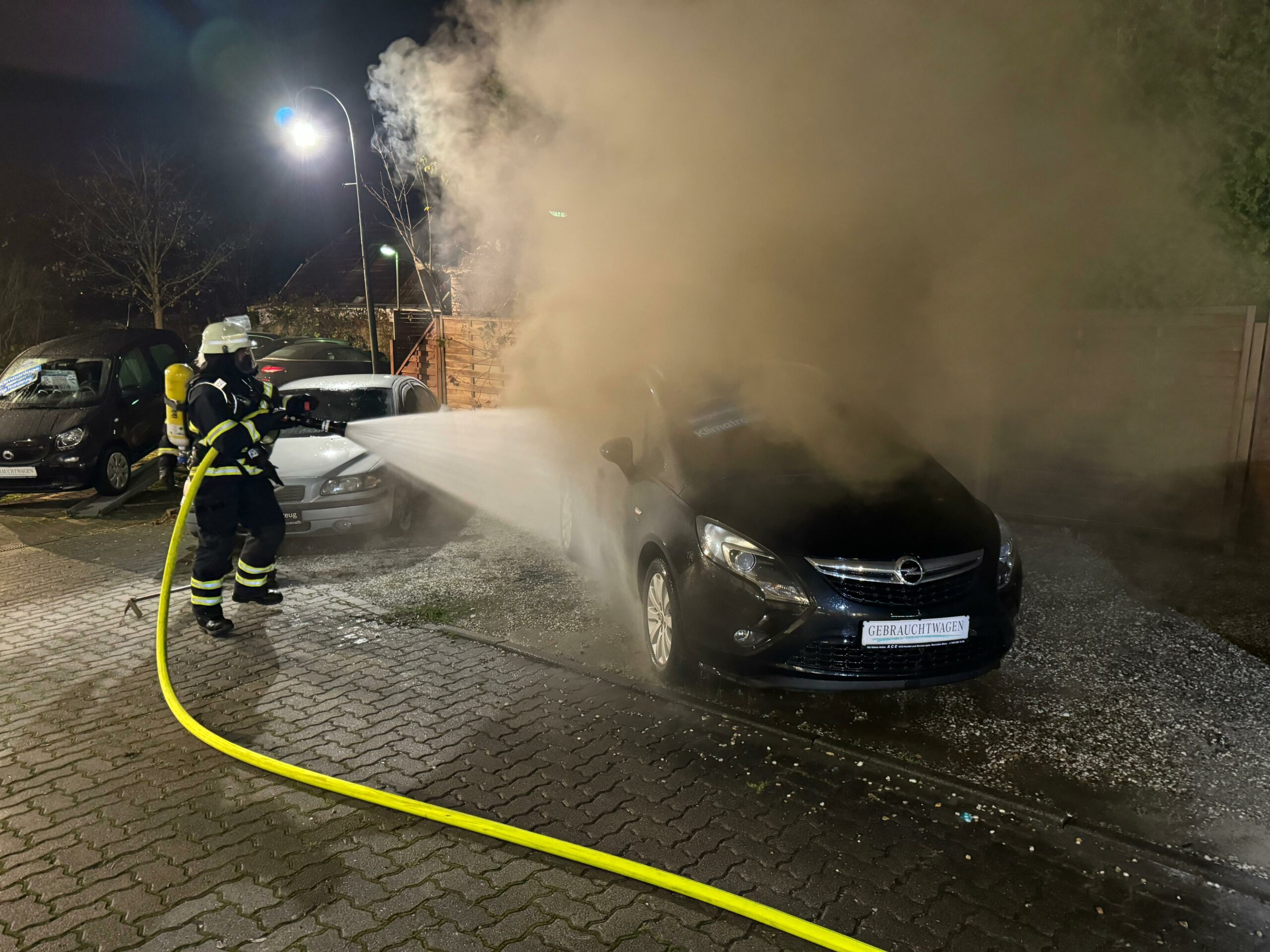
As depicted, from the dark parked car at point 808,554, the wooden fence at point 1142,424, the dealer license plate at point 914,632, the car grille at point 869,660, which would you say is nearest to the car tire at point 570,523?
the dark parked car at point 808,554

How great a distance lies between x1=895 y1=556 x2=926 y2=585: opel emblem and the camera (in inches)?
154

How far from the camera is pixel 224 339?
220 inches

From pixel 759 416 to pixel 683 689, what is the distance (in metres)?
1.67

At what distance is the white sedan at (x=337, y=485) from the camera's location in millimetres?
7074

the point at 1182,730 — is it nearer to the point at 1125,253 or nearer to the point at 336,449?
the point at 1125,253

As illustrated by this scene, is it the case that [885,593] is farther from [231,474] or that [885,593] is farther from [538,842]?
[231,474]

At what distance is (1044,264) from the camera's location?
716cm

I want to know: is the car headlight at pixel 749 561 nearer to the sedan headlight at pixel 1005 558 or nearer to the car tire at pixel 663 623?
the car tire at pixel 663 623

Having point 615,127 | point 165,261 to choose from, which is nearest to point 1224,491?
point 615,127

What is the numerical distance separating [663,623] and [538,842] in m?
1.64

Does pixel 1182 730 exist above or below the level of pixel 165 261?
below

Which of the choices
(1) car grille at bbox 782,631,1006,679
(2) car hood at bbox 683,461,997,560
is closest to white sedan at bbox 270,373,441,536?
(2) car hood at bbox 683,461,997,560

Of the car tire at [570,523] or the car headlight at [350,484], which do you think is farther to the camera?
the car headlight at [350,484]

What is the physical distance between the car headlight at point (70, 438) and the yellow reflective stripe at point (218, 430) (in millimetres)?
4997
